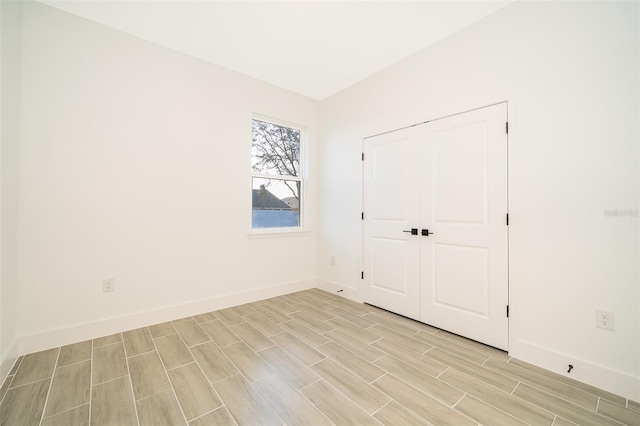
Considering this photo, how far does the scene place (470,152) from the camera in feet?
7.65

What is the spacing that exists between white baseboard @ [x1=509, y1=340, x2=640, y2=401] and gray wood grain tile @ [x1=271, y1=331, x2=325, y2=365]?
1564 millimetres

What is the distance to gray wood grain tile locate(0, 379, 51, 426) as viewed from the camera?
1.38 metres

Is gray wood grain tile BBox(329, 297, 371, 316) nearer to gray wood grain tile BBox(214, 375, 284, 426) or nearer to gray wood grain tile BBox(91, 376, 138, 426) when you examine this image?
gray wood grain tile BBox(214, 375, 284, 426)

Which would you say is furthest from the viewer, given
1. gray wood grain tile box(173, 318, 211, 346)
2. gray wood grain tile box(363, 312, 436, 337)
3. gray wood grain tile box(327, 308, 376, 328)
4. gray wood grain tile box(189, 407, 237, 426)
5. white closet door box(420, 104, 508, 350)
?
gray wood grain tile box(327, 308, 376, 328)

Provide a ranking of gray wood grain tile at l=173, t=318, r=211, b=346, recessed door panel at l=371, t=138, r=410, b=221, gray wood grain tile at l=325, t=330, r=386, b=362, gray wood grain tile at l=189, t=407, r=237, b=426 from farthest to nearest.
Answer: recessed door panel at l=371, t=138, r=410, b=221
gray wood grain tile at l=173, t=318, r=211, b=346
gray wood grain tile at l=325, t=330, r=386, b=362
gray wood grain tile at l=189, t=407, r=237, b=426

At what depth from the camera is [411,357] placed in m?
2.02

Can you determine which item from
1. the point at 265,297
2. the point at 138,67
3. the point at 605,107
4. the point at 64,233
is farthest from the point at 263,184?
the point at 605,107

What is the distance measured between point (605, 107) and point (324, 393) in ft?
8.51

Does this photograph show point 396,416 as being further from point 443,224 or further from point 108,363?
point 108,363

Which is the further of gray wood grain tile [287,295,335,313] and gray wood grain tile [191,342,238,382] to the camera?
gray wood grain tile [287,295,335,313]

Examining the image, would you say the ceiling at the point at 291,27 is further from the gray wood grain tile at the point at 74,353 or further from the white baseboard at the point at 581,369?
the gray wood grain tile at the point at 74,353

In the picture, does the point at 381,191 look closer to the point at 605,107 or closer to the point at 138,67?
the point at 605,107

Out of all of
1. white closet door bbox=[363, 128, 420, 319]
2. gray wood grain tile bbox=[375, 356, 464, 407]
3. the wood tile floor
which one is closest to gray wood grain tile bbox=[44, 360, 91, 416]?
the wood tile floor

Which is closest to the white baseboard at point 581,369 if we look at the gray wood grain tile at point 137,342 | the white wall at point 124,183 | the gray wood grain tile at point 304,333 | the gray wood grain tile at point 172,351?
the gray wood grain tile at point 304,333
